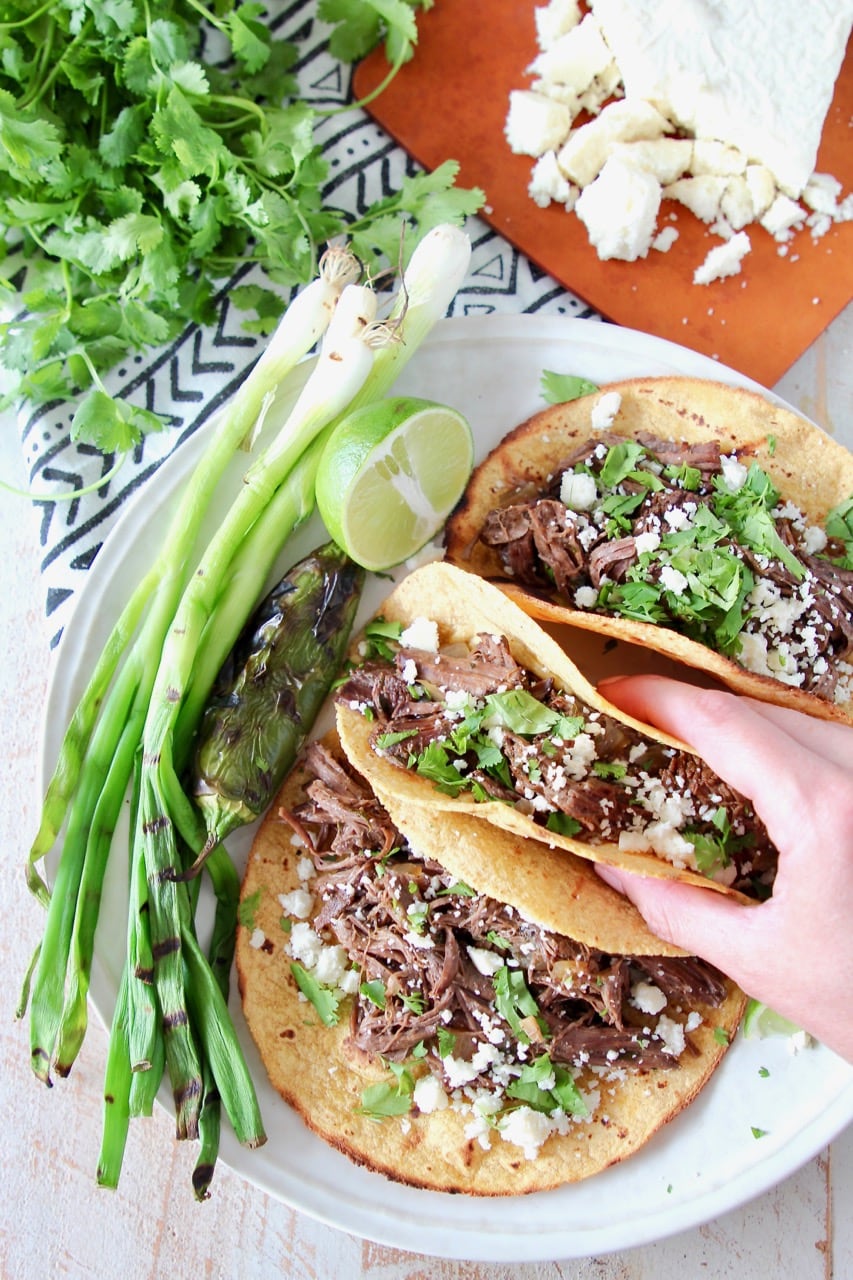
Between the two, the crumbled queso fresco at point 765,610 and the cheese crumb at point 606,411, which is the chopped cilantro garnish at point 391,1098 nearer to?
the crumbled queso fresco at point 765,610

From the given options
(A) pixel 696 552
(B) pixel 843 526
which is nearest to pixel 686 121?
(B) pixel 843 526

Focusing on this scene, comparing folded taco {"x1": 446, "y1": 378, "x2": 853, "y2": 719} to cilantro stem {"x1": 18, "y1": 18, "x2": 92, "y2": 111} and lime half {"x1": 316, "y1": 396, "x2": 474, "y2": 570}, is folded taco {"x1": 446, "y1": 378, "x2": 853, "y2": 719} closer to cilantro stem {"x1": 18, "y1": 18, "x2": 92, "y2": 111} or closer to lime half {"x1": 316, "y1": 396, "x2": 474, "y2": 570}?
lime half {"x1": 316, "y1": 396, "x2": 474, "y2": 570}

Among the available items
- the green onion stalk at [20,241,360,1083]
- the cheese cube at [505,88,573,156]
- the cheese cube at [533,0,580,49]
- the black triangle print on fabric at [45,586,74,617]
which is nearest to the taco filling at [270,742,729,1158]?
the green onion stalk at [20,241,360,1083]

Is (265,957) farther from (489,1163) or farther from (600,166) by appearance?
(600,166)

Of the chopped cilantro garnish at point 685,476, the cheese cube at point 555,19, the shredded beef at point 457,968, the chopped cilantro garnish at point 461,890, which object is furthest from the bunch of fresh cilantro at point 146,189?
the chopped cilantro garnish at point 461,890

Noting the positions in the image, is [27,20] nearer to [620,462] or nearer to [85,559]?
[85,559]
